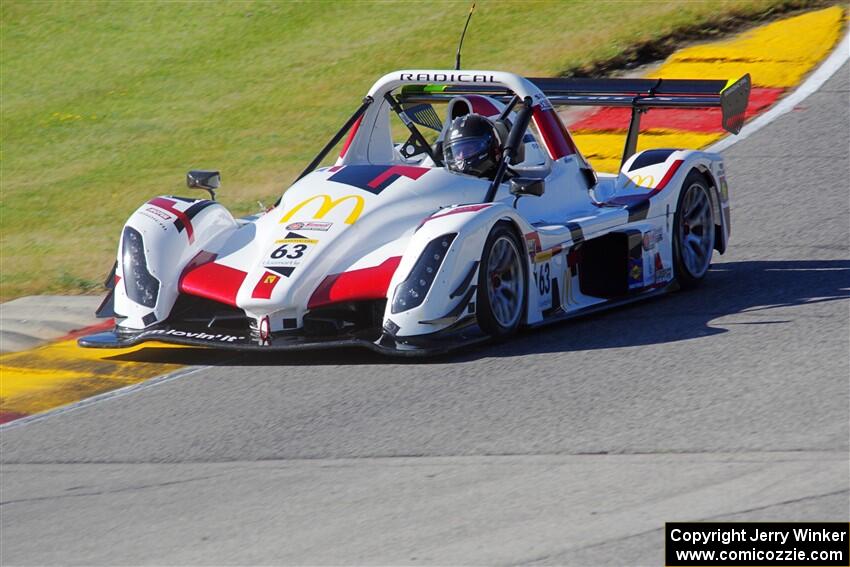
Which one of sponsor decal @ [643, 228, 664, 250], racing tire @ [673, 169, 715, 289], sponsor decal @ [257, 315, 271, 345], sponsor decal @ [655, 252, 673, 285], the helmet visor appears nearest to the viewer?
sponsor decal @ [257, 315, 271, 345]

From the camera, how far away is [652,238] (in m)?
8.62

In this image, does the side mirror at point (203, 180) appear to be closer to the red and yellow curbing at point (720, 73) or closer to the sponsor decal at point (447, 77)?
the sponsor decal at point (447, 77)

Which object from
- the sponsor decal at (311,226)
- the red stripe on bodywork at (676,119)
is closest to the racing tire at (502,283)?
the sponsor decal at (311,226)

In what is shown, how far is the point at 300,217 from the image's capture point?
7.93 m

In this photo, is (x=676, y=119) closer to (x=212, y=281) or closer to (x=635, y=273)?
(x=635, y=273)

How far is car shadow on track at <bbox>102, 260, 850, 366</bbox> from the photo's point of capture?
754 centimetres

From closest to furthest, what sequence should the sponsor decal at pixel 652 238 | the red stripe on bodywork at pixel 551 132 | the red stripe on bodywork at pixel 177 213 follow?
the red stripe on bodywork at pixel 177 213 → the sponsor decal at pixel 652 238 → the red stripe on bodywork at pixel 551 132

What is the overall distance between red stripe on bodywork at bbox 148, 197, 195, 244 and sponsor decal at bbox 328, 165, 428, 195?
84 cm

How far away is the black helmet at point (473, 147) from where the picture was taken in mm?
8367

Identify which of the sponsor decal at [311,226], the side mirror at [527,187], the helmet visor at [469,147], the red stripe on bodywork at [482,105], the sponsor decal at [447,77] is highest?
the sponsor decal at [447,77]

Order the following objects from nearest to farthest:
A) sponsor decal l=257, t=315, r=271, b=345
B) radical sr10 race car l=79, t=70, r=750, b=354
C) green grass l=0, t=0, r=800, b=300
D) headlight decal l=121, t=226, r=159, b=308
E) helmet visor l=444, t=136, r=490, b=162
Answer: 1. radical sr10 race car l=79, t=70, r=750, b=354
2. sponsor decal l=257, t=315, r=271, b=345
3. headlight decal l=121, t=226, r=159, b=308
4. helmet visor l=444, t=136, r=490, b=162
5. green grass l=0, t=0, r=800, b=300

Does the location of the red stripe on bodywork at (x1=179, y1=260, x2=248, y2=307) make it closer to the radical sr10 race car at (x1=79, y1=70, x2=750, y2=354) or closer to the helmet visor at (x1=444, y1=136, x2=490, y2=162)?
the radical sr10 race car at (x1=79, y1=70, x2=750, y2=354)

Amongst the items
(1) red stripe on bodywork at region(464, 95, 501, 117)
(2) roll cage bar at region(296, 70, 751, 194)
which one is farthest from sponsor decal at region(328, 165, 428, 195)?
(1) red stripe on bodywork at region(464, 95, 501, 117)

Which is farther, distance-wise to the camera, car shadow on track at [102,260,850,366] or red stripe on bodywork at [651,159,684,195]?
red stripe on bodywork at [651,159,684,195]
